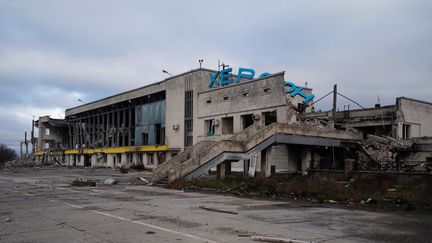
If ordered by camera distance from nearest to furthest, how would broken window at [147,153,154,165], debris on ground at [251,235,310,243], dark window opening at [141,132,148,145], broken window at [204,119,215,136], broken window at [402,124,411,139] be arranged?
debris on ground at [251,235,310,243]
broken window at [402,124,411,139]
broken window at [204,119,215,136]
broken window at [147,153,154,165]
dark window opening at [141,132,148,145]

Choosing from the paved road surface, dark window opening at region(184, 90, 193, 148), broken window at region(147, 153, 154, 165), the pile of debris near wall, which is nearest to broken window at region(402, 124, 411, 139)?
the pile of debris near wall

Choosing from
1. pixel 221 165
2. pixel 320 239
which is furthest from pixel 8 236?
pixel 221 165

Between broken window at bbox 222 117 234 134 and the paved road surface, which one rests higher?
broken window at bbox 222 117 234 134

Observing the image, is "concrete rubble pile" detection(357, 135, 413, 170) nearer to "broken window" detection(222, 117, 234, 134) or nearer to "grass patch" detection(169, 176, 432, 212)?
"grass patch" detection(169, 176, 432, 212)

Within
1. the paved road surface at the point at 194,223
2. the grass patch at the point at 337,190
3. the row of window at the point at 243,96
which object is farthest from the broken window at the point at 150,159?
the paved road surface at the point at 194,223

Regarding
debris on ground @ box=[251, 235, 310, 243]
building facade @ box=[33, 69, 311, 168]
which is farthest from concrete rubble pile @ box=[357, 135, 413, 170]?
debris on ground @ box=[251, 235, 310, 243]

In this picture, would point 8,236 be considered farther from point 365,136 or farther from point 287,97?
point 365,136

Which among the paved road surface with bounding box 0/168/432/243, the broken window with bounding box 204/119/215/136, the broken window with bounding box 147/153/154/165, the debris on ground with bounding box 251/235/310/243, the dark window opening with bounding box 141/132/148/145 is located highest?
the broken window with bounding box 204/119/215/136

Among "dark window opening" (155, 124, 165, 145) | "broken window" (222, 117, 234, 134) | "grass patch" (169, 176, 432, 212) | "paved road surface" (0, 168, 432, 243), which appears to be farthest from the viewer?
"dark window opening" (155, 124, 165, 145)

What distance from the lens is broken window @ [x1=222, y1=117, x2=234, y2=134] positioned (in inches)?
1654

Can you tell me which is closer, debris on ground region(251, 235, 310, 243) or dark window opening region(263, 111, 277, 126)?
debris on ground region(251, 235, 310, 243)

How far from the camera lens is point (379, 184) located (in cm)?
2105

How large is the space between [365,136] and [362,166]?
5.51 metres

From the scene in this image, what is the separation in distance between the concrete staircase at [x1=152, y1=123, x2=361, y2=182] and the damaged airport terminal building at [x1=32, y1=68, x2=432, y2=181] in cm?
6
